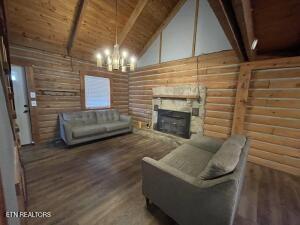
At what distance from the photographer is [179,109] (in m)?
4.08

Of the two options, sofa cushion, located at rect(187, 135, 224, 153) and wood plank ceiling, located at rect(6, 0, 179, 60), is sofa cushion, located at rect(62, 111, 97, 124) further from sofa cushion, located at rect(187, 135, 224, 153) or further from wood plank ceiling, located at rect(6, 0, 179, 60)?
sofa cushion, located at rect(187, 135, 224, 153)

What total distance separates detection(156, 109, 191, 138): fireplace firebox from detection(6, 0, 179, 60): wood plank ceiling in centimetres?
277

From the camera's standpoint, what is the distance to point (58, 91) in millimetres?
3949

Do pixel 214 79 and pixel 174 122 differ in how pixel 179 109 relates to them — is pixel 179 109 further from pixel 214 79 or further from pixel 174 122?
pixel 214 79

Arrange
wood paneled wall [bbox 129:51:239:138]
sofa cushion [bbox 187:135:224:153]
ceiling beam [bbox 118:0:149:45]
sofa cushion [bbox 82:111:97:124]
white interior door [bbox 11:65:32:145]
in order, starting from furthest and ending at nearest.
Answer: sofa cushion [bbox 82:111:97:124] → ceiling beam [bbox 118:0:149:45] → white interior door [bbox 11:65:32:145] → wood paneled wall [bbox 129:51:239:138] → sofa cushion [bbox 187:135:224:153]

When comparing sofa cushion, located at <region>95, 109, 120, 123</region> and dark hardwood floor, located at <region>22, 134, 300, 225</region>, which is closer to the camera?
dark hardwood floor, located at <region>22, 134, 300, 225</region>

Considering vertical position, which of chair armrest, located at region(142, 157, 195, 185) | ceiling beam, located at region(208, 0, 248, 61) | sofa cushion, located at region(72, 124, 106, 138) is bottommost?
sofa cushion, located at region(72, 124, 106, 138)

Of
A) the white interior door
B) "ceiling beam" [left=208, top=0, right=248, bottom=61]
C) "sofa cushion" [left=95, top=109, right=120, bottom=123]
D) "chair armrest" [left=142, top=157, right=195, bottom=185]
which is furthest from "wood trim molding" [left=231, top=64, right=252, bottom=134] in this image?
the white interior door

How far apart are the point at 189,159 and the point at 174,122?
211cm

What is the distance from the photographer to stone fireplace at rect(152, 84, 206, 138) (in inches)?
146

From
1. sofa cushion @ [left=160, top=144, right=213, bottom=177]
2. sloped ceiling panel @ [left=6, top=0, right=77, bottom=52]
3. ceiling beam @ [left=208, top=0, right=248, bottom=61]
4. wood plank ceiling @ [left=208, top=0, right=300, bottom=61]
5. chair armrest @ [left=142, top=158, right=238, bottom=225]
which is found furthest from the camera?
sloped ceiling panel @ [left=6, top=0, right=77, bottom=52]

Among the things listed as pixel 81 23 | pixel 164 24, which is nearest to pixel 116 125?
pixel 81 23

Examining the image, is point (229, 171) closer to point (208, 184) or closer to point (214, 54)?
point (208, 184)

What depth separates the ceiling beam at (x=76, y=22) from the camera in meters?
3.06
